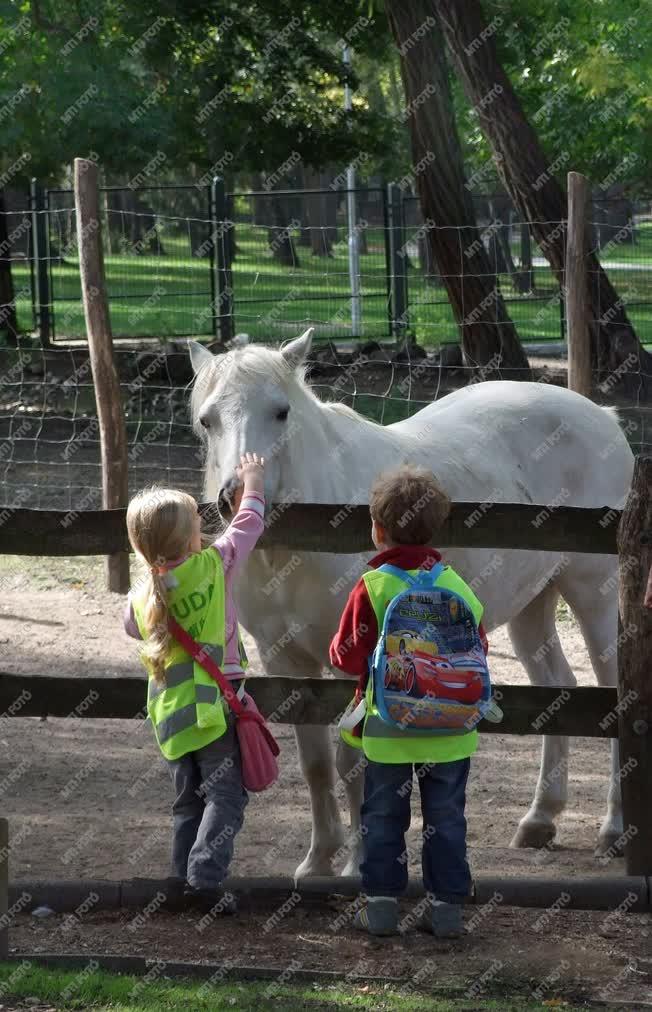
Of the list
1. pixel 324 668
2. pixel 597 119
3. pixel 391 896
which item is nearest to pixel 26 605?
pixel 324 668

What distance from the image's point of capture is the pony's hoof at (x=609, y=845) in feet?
15.3

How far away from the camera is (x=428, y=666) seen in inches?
127

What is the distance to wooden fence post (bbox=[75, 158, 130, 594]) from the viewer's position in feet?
25.7

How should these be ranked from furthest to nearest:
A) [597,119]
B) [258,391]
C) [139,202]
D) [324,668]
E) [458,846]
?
[139,202] < [597,119] < [324,668] < [258,391] < [458,846]

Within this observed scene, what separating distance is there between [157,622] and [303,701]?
2.38ft

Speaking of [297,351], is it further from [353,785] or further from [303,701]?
[353,785]

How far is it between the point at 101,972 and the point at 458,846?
39.9 inches

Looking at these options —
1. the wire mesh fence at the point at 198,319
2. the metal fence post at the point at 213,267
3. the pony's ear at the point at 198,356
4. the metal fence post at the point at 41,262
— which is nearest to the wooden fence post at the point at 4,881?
the pony's ear at the point at 198,356

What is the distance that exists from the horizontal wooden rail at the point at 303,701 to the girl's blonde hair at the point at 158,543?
0.53m

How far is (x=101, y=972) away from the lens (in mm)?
3078

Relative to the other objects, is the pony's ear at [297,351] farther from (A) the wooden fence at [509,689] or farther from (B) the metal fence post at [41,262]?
(B) the metal fence post at [41,262]

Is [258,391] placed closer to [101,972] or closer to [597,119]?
[101,972]

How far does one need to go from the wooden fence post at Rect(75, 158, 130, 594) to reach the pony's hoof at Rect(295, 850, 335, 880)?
4023 millimetres

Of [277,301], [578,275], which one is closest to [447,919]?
[578,275]
